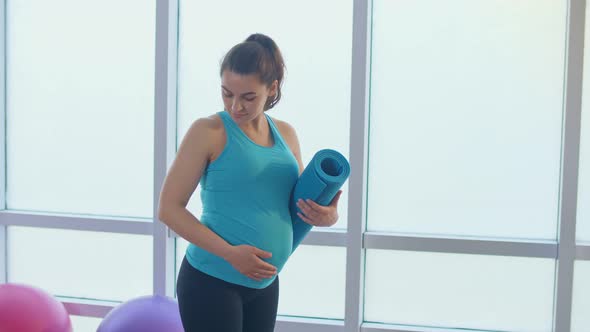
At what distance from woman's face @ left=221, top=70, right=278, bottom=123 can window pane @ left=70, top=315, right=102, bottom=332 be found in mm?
1954

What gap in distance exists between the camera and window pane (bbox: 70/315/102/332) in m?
3.13

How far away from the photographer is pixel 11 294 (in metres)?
2.63

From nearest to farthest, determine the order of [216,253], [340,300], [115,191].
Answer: [216,253]
[340,300]
[115,191]

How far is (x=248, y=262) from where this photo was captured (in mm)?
1438

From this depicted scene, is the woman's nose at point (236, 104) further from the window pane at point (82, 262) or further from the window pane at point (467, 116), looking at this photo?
the window pane at point (82, 262)

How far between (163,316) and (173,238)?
512 millimetres

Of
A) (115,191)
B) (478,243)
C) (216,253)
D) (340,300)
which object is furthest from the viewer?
(115,191)

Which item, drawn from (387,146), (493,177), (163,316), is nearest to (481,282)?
(493,177)

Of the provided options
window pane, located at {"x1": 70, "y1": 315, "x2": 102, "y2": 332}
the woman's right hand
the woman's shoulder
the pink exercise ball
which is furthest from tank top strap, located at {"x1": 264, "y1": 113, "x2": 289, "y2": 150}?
window pane, located at {"x1": 70, "y1": 315, "x2": 102, "y2": 332}

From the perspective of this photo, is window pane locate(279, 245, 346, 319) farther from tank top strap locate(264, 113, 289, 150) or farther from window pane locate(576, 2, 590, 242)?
tank top strap locate(264, 113, 289, 150)

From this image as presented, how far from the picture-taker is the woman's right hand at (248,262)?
4.71 feet

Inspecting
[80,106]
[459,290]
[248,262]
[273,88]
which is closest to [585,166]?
[459,290]

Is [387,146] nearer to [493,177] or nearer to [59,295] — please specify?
[493,177]

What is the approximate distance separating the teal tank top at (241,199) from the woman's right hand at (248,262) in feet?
0.15
